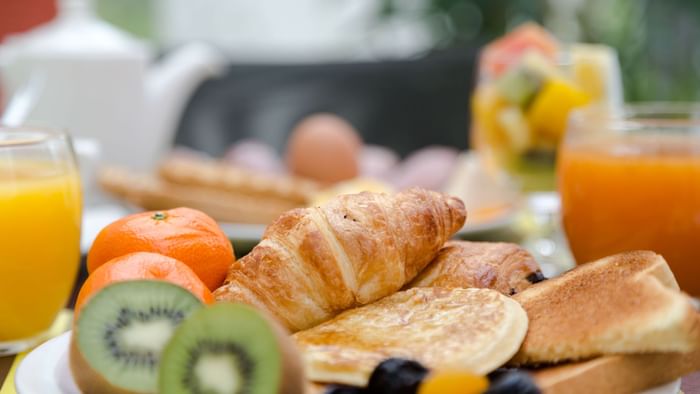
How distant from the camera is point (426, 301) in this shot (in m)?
0.78

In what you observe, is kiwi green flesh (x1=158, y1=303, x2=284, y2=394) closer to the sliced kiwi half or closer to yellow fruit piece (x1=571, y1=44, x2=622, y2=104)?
the sliced kiwi half

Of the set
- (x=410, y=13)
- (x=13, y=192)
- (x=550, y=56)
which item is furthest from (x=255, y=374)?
(x=410, y=13)

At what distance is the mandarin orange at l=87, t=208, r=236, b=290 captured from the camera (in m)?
0.82

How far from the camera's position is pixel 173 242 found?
2.71 feet

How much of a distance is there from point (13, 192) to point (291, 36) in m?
4.30

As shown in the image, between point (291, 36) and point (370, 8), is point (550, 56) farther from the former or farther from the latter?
point (291, 36)

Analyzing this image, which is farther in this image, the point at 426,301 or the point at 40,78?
the point at 40,78

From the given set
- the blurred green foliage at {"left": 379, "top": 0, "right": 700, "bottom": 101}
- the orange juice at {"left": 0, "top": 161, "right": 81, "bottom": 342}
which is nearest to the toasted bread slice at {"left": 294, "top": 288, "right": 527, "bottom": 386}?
the orange juice at {"left": 0, "top": 161, "right": 81, "bottom": 342}

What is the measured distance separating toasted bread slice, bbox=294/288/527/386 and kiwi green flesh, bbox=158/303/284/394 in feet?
0.27

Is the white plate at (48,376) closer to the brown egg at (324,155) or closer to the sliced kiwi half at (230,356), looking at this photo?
the sliced kiwi half at (230,356)

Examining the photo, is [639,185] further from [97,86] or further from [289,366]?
[97,86]

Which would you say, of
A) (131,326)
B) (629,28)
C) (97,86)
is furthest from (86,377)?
(629,28)

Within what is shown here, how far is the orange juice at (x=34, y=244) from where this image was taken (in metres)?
0.98

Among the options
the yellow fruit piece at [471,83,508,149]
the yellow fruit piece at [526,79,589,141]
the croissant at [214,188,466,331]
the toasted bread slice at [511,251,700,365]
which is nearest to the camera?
the toasted bread slice at [511,251,700,365]
